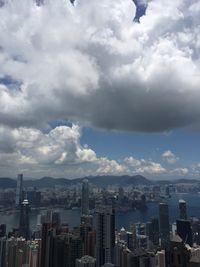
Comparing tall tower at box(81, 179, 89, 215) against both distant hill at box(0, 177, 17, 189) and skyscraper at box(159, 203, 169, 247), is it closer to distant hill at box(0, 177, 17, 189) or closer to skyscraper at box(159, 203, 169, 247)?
skyscraper at box(159, 203, 169, 247)

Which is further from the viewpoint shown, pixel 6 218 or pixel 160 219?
pixel 6 218

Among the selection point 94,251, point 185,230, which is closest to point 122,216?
→ point 185,230

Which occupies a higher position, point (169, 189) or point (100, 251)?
point (169, 189)

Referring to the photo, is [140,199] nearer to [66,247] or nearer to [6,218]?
[6,218]

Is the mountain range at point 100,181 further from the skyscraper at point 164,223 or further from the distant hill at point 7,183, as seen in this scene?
the skyscraper at point 164,223

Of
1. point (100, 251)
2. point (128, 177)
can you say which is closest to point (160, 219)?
point (100, 251)

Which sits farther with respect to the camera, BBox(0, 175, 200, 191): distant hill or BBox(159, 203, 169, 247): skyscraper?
BBox(0, 175, 200, 191): distant hill

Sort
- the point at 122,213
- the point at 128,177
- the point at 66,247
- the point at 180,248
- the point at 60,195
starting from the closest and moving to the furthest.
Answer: the point at 180,248, the point at 66,247, the point at 122,213, the point at 60,195, the point at 128,177

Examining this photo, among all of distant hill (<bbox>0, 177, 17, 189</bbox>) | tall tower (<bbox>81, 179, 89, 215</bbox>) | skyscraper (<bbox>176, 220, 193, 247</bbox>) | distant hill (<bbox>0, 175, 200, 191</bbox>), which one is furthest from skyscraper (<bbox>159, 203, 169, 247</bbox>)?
distant hill (<bbox>0, 175, 200, 191</bbox>)
